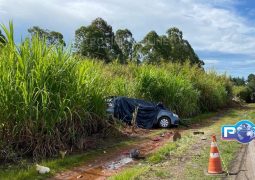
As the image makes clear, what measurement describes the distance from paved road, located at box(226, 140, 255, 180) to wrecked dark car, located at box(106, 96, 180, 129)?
7.50m

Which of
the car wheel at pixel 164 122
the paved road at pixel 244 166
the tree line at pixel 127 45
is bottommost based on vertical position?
the paved road at pixel 244 166

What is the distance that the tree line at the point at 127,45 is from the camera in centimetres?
3769

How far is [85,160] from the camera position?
450 inches

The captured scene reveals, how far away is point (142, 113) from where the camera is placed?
20.2m

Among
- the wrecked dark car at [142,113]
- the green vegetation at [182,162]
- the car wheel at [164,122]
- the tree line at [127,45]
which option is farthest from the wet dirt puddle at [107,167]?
the tree line at [127,45]

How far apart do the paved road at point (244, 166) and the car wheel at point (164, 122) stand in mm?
7857

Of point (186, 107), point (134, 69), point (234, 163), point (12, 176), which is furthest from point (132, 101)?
point (12, 176)

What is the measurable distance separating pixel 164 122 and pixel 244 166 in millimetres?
10663

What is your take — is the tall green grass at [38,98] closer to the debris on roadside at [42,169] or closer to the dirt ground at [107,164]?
the dirt ground at [107,164]

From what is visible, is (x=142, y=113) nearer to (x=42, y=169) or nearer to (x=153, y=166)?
(x=153, y=166)

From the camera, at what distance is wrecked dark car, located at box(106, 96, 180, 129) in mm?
19312

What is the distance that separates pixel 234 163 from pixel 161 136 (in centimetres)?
689

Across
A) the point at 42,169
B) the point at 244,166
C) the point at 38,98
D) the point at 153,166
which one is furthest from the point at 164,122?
the point at 42,169

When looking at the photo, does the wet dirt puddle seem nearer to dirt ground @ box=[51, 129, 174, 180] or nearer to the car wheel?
dirt ground @ box=[51, 129, 174, 180]
